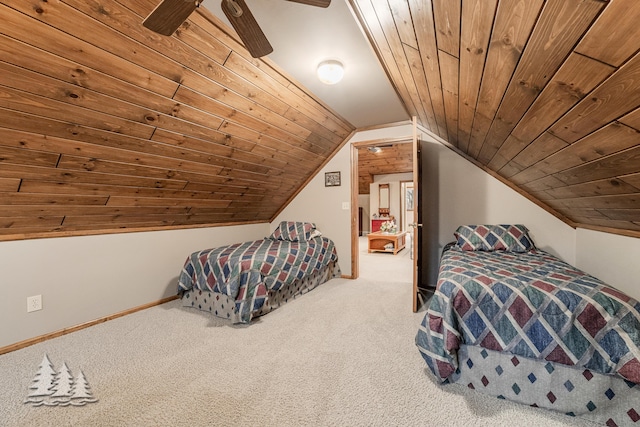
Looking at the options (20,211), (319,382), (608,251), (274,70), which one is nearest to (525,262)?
(608,251)

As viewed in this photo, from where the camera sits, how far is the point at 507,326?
158 cm

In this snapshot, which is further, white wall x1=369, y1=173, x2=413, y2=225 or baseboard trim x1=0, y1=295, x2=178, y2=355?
white wall x1=369, y1=173, x2=413, y2=225

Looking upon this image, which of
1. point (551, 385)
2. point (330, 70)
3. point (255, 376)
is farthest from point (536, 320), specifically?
point (330, 70)

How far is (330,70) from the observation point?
7.14ft

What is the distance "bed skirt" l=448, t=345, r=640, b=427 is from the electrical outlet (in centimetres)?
312

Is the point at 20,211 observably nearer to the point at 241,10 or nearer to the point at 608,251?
the point at 241,10

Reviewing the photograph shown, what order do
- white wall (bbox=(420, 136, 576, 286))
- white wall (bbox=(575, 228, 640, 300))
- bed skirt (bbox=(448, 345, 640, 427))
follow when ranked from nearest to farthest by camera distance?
bed skirt (bbox=(448, 345, 640, 427)) → white wall (bbox=(575, 228, 640, 300)) → white wall (bbox=(420, 136, 576, 286))

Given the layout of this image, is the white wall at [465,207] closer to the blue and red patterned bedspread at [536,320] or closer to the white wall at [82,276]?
the blue and red patterned bedspread at [536,320]

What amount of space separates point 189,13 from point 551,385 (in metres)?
2.51

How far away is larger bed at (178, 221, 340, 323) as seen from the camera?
8.52 feet

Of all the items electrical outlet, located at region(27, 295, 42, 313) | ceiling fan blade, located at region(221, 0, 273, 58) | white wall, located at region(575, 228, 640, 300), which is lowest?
electrical outlet, located at region(27, 295, 42, 313)

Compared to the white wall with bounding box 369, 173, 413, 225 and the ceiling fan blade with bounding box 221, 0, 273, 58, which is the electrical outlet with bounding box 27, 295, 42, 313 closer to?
the ceiling fan blade with bounding box 221, 0, 273, 58

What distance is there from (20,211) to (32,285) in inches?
24.6

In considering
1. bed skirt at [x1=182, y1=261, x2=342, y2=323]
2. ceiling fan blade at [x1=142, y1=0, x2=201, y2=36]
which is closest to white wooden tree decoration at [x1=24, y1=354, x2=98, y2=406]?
bed skirt at [x1=182, y1=261, x2=342, y2=323]
